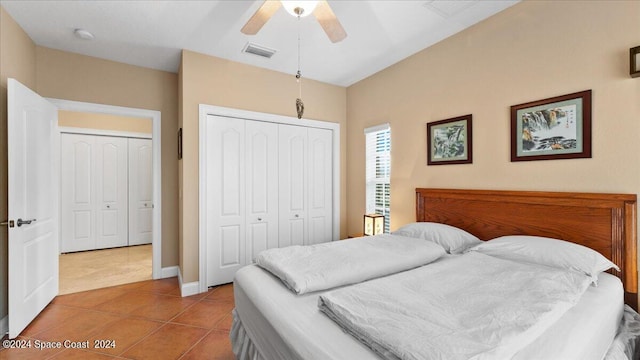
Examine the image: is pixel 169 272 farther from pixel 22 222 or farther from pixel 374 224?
pixel 374 224

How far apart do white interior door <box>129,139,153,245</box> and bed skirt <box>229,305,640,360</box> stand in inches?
176

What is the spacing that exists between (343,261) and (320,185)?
224 cm

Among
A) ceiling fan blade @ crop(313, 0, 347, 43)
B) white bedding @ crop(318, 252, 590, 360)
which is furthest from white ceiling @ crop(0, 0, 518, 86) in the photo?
white bedding @ crop(318, 252, 590, 360)

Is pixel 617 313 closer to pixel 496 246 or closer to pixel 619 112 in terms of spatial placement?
pixel 496 246

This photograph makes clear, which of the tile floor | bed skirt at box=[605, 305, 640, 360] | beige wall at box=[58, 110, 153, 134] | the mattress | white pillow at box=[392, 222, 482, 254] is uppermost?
beige wall at box=[58, 110, 153, 134]

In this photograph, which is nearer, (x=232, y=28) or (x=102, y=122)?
(x=232, y=28)

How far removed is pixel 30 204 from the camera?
2426 millimetres

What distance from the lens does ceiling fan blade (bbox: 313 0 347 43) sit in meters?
1.80

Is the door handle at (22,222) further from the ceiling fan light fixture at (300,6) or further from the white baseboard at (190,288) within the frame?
the ceiling fan light fixture at (300,6)

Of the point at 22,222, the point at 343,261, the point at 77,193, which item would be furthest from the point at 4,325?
the point at 77,193

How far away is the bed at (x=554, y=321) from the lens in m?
1.12

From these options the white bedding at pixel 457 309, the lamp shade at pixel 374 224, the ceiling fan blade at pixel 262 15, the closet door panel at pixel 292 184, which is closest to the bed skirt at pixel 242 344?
the white bedding at pixel 457 309

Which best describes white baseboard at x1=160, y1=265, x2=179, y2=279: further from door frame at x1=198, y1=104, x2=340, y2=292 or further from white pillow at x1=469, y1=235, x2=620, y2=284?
white pillow at x1=469, y1=235, x2=620, y2=284

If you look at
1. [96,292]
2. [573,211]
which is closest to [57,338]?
[96,292]
